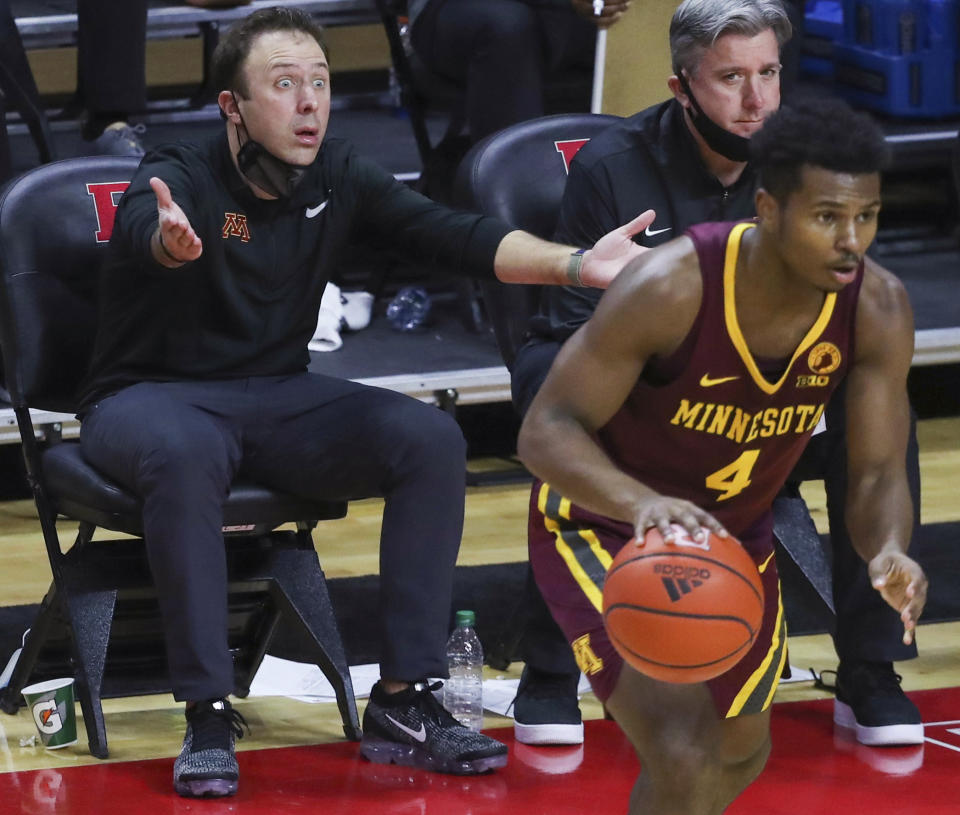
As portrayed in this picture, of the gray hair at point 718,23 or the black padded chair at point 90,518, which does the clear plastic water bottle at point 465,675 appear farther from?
the gray hair at point 718,23

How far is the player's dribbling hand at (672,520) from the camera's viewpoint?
2559mm

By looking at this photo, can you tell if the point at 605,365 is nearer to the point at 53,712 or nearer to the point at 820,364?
the point at 820,364

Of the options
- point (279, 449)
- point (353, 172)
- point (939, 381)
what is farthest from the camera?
point (939, 381)

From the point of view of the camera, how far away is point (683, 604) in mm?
2645

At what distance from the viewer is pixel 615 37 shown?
17.1 ft

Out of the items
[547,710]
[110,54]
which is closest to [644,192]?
[547,710]

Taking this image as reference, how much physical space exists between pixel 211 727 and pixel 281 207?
3.58 ft

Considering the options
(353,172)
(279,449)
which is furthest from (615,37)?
(279,449)

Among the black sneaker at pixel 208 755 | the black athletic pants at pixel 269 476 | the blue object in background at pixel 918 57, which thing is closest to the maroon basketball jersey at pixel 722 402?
the black athletic pants at pixel 269 476

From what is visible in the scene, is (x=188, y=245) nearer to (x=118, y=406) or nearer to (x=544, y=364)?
(x=118, y=406)

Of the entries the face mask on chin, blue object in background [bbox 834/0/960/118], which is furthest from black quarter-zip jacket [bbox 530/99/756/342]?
blue object in background [bbox 834/0/960/118]

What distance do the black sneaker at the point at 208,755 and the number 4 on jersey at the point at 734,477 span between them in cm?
110

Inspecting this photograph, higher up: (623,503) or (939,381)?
(623,503)

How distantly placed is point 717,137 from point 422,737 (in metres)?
1.33
